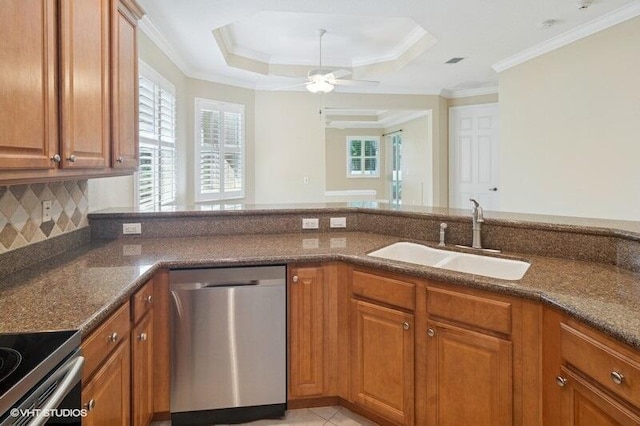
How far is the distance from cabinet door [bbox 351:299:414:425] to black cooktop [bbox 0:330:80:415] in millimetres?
1354

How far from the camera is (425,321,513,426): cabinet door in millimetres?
1669

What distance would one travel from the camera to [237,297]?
2.13 m

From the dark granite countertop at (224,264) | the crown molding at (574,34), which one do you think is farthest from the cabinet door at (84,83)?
the crown molding at (574,34)

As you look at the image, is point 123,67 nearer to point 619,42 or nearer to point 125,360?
point 125,360

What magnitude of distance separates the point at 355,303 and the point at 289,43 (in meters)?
3.85

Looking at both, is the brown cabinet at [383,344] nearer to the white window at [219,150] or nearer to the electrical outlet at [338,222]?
the electrical outlet at [338,222]

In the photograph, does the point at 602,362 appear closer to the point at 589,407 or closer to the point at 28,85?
the point at 589,407

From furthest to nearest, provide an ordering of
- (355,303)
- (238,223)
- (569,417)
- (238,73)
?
(238,73) → (238,223) → (355,303) → (569,417)

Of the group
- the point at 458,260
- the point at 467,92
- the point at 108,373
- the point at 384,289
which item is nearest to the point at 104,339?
the point at 108,373

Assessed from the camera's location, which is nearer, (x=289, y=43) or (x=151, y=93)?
(x=151, y=93)

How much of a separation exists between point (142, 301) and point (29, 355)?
833mm

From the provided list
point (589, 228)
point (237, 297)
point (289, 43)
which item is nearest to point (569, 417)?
point (589, 228)

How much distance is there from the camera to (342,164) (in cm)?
1120

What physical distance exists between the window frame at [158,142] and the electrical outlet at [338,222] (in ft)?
5.46
